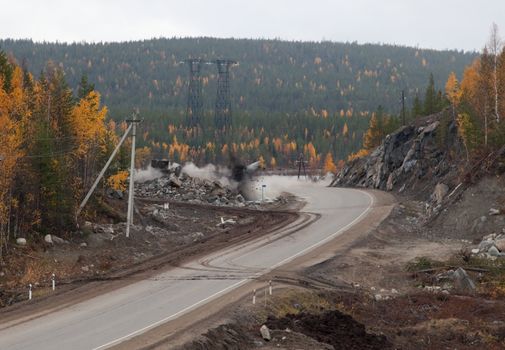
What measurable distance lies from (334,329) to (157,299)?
7206 millimetres

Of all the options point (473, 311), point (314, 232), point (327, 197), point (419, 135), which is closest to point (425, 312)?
point (473, 311)

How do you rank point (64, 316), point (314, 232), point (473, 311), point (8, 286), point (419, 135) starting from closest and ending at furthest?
point (64, 316), point (473, 311), point (8, 286), point (314, 232), point (419, 135)

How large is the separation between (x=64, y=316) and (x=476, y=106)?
4169cm

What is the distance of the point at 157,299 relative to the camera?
24578mm

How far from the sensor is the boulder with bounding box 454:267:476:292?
92.2 ft

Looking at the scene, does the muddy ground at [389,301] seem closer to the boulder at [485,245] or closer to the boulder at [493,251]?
the boulder at [485,245]

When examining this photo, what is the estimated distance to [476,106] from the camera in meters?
53.0

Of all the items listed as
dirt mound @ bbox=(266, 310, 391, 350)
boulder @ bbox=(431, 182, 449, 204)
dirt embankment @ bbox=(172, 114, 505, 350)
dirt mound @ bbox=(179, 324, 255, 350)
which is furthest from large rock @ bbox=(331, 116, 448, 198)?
dirt mound @ bbox=(179, 324, 255, 350)

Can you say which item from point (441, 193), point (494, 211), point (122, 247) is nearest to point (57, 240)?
point (122, 247)

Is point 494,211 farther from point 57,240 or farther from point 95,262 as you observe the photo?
point 57,240

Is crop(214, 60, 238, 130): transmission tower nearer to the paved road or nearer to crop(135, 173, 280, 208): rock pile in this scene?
crop(135, 173, 280, 208): rock pile

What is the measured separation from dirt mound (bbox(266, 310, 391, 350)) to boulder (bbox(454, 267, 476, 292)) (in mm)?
7947

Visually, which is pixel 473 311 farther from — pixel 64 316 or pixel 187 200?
pixel 187 200

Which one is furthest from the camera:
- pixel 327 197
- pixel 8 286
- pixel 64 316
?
pixel 327 197
